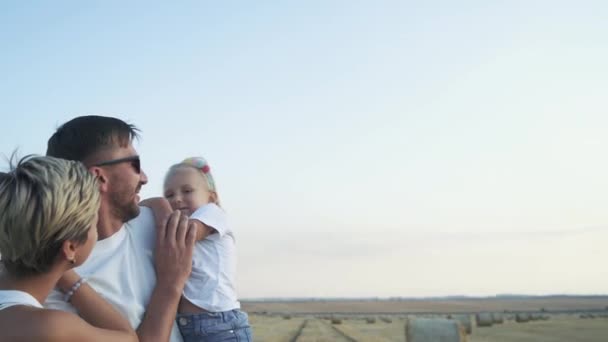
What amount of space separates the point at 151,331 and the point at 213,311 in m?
0.42

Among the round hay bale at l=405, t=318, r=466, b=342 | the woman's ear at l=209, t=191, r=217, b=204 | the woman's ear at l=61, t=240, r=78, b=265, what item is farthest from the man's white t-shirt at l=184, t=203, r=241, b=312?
the round hay bale at l=405, t=318, r=466, b=342

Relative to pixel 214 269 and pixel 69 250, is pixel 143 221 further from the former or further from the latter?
pixel 69 250

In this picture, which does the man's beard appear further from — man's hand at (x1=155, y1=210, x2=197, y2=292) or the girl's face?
the girl's face

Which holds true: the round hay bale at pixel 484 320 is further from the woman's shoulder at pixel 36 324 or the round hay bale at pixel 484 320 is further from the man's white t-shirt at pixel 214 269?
the woman's shoulder at pixel 36 324

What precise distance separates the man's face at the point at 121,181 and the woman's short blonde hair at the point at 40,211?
2.03ft

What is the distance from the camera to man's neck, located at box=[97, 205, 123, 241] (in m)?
2.81

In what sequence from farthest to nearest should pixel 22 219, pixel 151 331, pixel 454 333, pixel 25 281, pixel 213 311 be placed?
pixel 454 333, pixel 213 311, pixel 151 331, pixel 25 281, pixel 22 219

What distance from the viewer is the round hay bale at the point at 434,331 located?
42.5 ft

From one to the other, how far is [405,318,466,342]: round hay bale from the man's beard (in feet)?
36.2

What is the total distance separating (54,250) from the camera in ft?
7.03

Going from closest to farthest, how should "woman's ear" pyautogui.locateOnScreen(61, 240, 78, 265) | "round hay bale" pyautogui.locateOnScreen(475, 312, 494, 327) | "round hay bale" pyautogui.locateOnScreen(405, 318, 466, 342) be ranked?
"woman's ear" pyautogui.locateOnScreen(61, 240, 78, 265) → "round hay bale" pyautogui.locateOnScreen(405, 318, 466, 342) → "round hay bale" pyautogui.locateOnScreen(475, 312, 494, 327)

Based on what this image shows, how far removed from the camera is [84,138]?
2.83 m

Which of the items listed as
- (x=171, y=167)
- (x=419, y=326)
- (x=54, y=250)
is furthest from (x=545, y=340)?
(x=54, y=250)

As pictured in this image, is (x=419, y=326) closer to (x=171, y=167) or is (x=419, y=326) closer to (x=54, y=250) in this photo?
(x=171, y=167)
